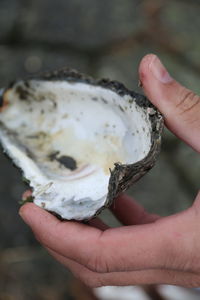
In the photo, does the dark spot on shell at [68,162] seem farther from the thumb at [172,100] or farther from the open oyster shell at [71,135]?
the thumb at [172,100]

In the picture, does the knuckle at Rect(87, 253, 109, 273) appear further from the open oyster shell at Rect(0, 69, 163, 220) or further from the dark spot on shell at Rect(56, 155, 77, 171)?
the dark spot on shell at Rect(56, 155, 77, 171)

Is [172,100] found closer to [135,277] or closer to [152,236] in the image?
[152,236]

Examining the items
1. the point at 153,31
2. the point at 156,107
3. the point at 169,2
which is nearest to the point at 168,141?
the point at 153,31

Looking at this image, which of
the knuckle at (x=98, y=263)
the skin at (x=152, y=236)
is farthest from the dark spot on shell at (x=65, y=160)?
the knuckle at (x=98, y=263)

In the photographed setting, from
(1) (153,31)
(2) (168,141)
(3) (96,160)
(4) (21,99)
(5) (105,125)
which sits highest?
(1) (153,31)

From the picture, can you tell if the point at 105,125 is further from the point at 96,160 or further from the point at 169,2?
the point at 169,2

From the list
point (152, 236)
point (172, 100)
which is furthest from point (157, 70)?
point (152, 236)
